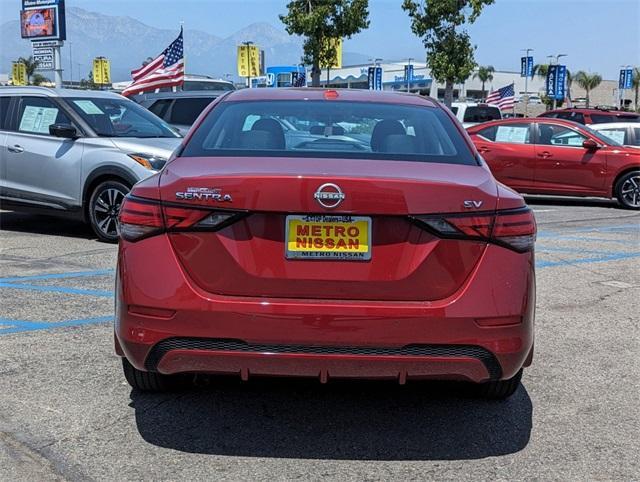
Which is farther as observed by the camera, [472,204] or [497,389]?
[497,389]

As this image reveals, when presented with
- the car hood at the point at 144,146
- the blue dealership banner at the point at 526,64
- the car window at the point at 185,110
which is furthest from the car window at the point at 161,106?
the blue dealership banner at the point at 526,64

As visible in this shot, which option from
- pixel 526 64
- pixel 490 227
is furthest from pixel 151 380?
pixel 526 64

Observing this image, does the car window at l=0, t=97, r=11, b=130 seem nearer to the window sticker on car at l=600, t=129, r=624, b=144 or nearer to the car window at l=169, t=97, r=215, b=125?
the car window at l=169, t=97, r=215, b=125

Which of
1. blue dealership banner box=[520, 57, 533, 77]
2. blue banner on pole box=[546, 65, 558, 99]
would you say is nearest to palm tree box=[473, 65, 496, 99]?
blue dealership banner box=[520, 57, 533, 77]

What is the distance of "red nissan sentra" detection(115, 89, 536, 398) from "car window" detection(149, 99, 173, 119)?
1073 centimetres

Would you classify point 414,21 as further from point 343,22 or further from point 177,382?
point 177,382

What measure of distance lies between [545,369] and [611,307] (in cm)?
199

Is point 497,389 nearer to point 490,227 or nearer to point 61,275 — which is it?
point 490,227

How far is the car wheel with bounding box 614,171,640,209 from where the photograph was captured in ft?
45.4

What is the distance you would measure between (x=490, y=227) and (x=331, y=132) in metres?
1.35

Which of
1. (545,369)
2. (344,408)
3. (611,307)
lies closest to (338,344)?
(344,408)

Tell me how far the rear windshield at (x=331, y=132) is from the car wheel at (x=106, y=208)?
4691 mm

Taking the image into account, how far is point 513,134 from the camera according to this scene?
14.4 m

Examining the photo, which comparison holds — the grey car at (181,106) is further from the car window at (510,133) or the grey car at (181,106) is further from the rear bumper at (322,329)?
the rear bumper at (322,329)
